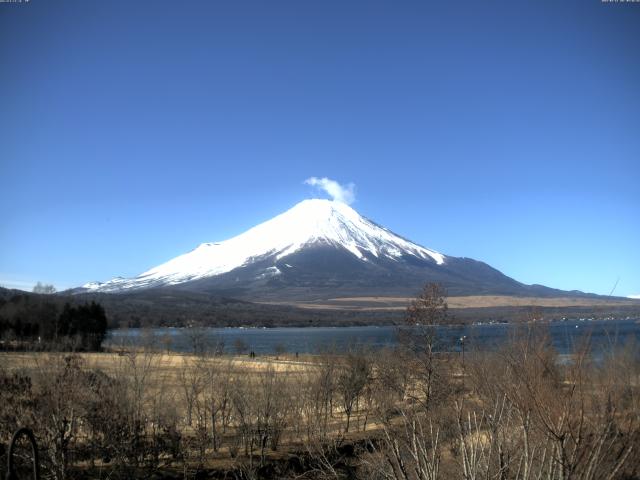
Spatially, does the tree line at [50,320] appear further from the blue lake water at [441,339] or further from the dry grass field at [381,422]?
the dry grass field at [381,422]

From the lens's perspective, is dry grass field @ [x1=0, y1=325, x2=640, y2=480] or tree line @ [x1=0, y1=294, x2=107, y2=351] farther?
tree line @ [x1=0, y1=294, x2=107, y2=351]

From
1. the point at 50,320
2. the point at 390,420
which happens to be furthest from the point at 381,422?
the point at 50,320

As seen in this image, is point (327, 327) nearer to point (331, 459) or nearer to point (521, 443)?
point (331, 459)

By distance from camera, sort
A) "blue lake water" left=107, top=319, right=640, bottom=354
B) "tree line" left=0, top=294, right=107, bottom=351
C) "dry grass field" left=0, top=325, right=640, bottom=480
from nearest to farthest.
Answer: "dry grass field" left=0, top=325, right=640, bottom=480 < "blue lake water" left=107, top=319, right=640, bottom=354 < "tree line" left=0, top=294, right=107, bottom=351

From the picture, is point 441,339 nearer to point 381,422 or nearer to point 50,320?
point 381,422

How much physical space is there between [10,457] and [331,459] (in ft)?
53.2

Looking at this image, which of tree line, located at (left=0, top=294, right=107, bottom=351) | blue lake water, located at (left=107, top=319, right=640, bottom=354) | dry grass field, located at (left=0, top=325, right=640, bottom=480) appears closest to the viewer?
dry grass field, located at (left=0, top=325, right=640, bottom=480)

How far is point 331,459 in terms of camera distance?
63.6ft

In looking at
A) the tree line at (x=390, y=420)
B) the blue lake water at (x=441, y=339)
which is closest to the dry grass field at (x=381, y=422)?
the tree line at (x=390, y=420)

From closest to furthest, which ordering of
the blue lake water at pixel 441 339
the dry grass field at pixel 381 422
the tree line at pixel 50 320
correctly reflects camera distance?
the dry grass field at pixel 381 422, the blue lake water at pixel 441 339, the tree line at pixel 50 320


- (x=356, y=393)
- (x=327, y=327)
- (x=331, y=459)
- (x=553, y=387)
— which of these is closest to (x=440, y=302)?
(x=356, y=393)

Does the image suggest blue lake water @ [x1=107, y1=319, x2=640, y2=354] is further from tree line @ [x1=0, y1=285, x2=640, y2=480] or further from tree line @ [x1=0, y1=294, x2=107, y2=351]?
tree line @ [x1=0, y1=294, x2=107, y2=351]

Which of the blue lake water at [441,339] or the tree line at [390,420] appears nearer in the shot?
the tree line at [390,420]

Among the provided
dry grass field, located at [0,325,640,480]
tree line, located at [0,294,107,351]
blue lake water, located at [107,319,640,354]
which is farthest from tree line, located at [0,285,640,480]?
tree line, located at [0,294,107,351]
